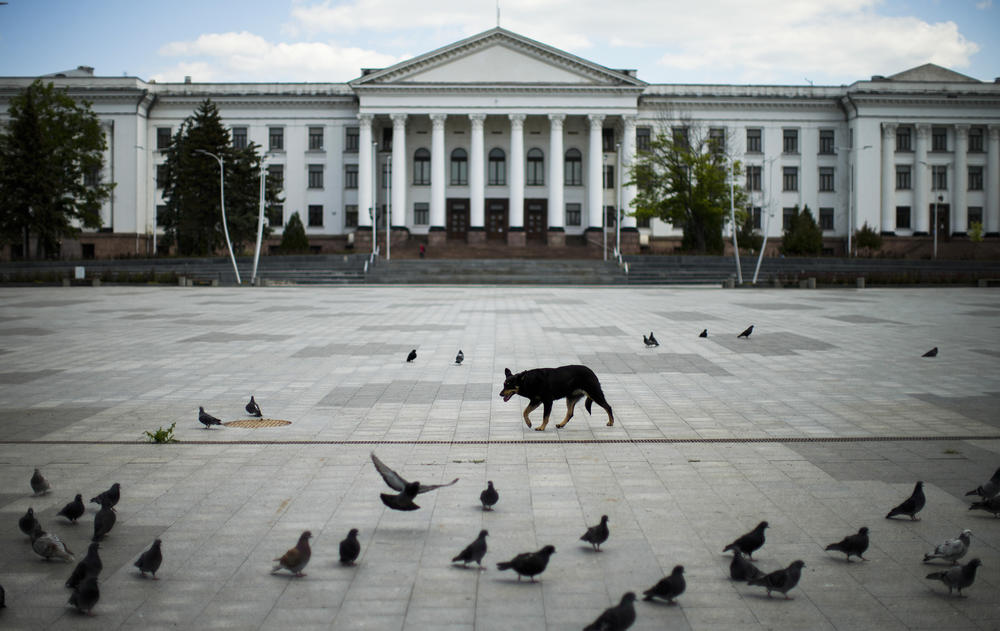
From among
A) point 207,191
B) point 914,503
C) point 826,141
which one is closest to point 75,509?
point 914,503

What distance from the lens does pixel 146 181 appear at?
79.2m

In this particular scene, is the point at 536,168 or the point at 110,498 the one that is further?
the point at 536,168

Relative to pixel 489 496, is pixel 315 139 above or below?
above

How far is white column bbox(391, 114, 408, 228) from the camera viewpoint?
72.1 metres

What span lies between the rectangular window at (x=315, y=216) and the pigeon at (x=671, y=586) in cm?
7680

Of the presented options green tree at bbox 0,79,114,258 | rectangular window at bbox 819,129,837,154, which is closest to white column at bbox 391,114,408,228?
green tree at bbox 0,79,114,258

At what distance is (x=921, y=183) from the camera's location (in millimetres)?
78938

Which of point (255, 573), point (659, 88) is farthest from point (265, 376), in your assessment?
point (659, 88)

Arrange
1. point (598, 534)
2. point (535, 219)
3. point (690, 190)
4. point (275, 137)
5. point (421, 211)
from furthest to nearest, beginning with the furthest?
point (275, 137) < point (535, 219) < point (421, 211) < point (690, 190) < point (598, 534)

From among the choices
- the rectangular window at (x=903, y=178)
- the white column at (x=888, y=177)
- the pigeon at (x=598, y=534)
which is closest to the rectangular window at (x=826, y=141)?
the white column at (x=888, y=177)

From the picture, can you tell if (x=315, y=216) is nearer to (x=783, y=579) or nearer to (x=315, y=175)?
(x=315, y=175)

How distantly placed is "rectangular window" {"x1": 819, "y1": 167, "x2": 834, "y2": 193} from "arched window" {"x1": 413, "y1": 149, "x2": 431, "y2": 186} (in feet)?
122

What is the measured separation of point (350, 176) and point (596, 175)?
22948 mm

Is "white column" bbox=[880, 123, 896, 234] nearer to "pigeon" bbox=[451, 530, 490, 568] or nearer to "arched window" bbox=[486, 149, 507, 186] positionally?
"arched window" bbox=[486, 149, 507, 186]
